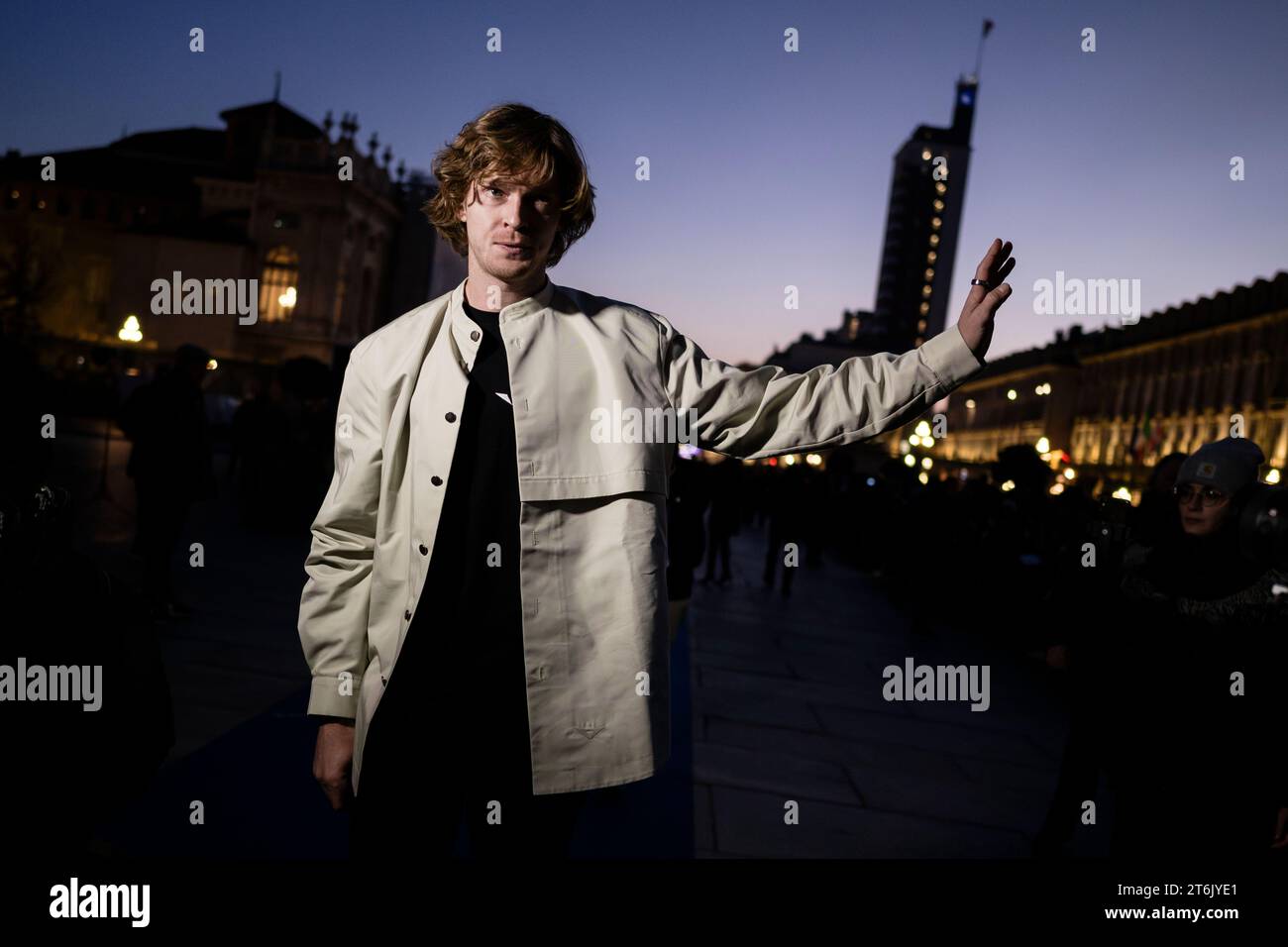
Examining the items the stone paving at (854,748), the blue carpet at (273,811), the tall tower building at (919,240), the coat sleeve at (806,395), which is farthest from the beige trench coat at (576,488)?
the tall tower building at (919,240)

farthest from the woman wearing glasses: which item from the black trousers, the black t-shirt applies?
the black t-shirt

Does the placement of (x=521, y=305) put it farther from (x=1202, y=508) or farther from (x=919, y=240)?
(x=919, y=240)

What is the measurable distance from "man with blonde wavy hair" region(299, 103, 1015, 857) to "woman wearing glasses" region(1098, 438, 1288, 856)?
1.79m

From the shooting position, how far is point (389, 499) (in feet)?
6.78

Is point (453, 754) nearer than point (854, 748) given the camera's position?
Yes

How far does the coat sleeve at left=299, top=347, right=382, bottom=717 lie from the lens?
6.82ft

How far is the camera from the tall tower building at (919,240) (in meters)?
139

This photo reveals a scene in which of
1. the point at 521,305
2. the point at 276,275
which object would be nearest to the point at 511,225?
the point at 521,305

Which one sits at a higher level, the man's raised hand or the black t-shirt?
the man's raised hand

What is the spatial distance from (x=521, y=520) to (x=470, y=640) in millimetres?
255

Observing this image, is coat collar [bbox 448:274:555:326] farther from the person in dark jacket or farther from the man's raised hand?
the person in dark jacket

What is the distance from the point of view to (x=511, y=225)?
1999mm

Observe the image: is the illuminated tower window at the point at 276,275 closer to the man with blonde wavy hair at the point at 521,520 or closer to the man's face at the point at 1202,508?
the man's face at the point at 1202,508

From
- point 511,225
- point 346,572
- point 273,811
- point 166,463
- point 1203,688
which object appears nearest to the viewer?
point 511,225
